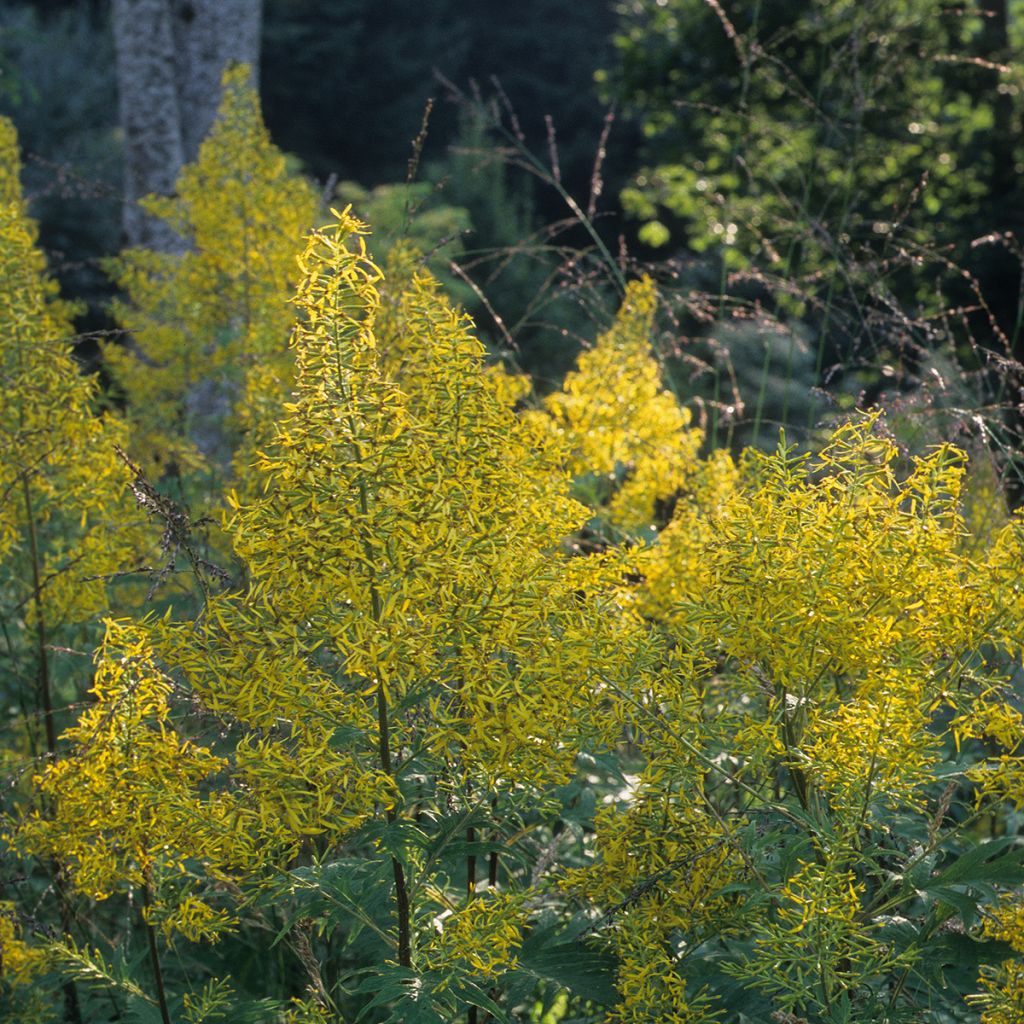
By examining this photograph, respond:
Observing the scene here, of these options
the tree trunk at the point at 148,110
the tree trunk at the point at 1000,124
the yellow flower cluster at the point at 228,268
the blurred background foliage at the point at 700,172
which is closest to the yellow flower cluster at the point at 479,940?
the blurred background foliage at the point at 700,172

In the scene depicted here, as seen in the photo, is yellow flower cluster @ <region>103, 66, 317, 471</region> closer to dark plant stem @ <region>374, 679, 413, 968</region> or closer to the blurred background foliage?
the blurred background foliage

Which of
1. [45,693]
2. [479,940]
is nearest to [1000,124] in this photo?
[45,693]

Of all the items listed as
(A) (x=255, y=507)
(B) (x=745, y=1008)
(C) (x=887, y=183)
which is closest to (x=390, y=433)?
(A) (x=255, y=507)

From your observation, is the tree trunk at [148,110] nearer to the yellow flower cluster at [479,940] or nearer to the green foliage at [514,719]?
the green foliage at [514,719]

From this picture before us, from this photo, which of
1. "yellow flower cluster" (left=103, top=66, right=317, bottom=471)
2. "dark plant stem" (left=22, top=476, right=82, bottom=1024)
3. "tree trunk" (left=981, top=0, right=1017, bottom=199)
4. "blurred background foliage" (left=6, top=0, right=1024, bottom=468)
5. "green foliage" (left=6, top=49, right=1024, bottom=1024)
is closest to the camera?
"green foliage" (left=6, top=49, right=1024, bottom=1024)

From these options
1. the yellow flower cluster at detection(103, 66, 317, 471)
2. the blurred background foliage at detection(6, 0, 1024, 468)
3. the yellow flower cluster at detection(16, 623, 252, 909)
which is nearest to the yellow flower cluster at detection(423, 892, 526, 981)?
the yellow flower cluster at detection(16, 623, 252, 909)

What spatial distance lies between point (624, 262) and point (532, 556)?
7.41 ft

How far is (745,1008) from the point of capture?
2.40 metres

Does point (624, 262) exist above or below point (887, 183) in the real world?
above

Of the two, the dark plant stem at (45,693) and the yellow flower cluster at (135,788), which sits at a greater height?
the yellow flower cluster at (135,788)

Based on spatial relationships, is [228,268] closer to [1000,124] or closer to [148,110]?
[148,110]

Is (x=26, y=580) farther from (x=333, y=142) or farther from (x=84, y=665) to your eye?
(x=333, y=142)

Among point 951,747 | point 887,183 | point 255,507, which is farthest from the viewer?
point 887,183

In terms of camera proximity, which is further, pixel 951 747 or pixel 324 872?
pixel 951 747
